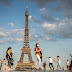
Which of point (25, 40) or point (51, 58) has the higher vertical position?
point (25, 40)

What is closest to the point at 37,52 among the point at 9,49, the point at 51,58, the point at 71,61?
the point at 9,49

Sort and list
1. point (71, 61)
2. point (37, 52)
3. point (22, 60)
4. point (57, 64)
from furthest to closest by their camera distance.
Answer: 1. point (22, 60)
2. point (71, 61)
3. point (57, 64)
4. point (37, 52)

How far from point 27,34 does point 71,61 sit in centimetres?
5671

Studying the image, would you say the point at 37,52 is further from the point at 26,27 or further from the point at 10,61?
the point at 26,27

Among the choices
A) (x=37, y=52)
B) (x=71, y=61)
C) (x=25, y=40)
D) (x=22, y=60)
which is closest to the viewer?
(x=37, y=52)

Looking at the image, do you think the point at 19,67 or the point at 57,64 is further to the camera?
the point at 19,67

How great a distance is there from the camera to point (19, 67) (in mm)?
72000

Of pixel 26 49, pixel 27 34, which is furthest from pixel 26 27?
pixel 26 49

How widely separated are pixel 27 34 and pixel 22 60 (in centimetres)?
1287

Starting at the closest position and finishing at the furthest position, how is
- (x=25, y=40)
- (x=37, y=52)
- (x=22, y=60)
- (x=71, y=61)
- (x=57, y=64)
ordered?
1. (x=37, y=52)
2. (x=57, y=64)
3. (x=71, y=61)
4. (x=22, y=60)
5. (x=25, y=40)

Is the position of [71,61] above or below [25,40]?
below

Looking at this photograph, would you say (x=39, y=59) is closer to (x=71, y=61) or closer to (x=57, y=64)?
(x=57, y=64)

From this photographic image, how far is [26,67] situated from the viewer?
71125 millimetres

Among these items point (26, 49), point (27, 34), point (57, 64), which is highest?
point (27, 34)
